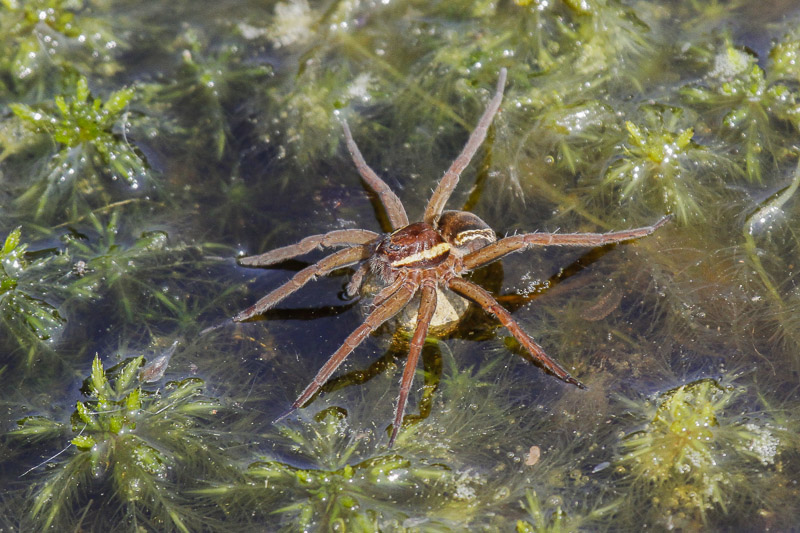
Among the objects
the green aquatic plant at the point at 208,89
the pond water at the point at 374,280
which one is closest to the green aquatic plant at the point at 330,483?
the pond water at the point at 374,280

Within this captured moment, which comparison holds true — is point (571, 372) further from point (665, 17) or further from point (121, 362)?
point (665, 17)

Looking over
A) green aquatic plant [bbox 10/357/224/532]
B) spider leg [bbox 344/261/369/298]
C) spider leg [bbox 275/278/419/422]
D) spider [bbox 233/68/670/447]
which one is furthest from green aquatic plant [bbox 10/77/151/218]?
spider leg [bbox 275/278/419/422]

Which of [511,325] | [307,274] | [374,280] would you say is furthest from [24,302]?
[511,325]

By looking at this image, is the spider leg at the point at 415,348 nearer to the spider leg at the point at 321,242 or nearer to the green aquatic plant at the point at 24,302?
the spider leg at the point at 321,242

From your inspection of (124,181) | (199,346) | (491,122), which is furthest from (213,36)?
(199,346)

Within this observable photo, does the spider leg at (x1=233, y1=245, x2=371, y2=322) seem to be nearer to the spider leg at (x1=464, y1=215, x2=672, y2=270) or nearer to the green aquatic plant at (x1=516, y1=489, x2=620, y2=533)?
the spider leg at (x1=464, y1=215, x2=672, y2=270)

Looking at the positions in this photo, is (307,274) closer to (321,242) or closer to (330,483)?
(321,242)
